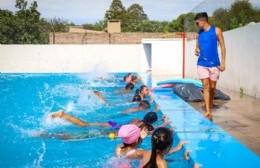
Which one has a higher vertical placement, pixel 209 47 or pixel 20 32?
pixel 20 32

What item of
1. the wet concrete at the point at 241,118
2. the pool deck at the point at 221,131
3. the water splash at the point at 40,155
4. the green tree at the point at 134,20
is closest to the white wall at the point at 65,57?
the wet concrete at the point at 241,118

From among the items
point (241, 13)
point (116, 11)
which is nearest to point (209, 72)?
point (241, 13)

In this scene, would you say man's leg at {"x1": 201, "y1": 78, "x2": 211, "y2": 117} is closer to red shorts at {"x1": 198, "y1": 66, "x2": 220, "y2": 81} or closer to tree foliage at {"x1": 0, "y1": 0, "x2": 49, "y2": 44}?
red shorts at {"x1": 198, "y1": 66, "x2": 220, "y2": 81}

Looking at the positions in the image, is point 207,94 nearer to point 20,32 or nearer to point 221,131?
point 221,131

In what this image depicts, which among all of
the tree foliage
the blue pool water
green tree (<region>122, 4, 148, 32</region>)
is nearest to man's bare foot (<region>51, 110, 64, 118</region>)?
the blue pool water

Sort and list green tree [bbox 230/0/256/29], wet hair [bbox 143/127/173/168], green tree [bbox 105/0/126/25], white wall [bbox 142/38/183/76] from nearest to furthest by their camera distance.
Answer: wet hair [bbox 143/127/173/168], green tree [bbox 230/0/256/29], white wall [bbox 142/38/183/76], green tree [bbox 105/0/126/25]

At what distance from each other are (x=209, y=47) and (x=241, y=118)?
1.41 meters

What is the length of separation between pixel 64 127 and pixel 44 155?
5.15ft

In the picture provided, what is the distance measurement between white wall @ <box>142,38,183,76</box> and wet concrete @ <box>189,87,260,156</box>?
39.0ft

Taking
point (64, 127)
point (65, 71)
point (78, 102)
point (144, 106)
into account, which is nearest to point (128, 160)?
point (64, 127)

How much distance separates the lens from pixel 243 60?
12.3 m

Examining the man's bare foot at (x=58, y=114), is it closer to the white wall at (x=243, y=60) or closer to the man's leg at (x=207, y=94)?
the man's leg at (x=207, y=94)

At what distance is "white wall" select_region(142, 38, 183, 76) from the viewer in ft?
Answer: 74.5

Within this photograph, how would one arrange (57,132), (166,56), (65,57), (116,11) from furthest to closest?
(116,11) < (65,57) < (166,56) < (57,132)
